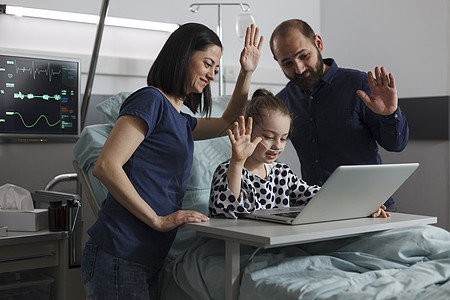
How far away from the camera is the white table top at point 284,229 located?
1242 millimetres

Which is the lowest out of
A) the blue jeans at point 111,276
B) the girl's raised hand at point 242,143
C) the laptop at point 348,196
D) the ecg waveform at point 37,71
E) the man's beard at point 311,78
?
the blue jeans at point 111,276

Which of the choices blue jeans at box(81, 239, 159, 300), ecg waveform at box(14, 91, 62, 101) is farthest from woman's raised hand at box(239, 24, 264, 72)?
ecg waveform at box(14, 91, 62, 101)

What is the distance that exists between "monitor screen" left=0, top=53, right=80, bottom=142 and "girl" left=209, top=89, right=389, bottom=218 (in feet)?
3.29

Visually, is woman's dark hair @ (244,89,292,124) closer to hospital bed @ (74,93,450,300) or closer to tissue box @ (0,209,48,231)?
hospital bed @ (74,93,450,300)

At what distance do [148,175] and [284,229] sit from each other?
0.40 meters

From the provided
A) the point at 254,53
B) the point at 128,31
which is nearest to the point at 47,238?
the point at 254,53

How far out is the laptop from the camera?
1319mm

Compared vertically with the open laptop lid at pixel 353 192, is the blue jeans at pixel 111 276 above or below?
below

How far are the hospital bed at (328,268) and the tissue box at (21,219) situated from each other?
469mm

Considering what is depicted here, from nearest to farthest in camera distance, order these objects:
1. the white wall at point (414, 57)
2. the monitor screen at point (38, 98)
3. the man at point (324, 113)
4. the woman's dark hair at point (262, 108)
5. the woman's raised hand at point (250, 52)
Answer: the woman's dark hair at point (262, 108) → the woman's raised hand at point (250, 52) → the man at point (324, 113) → the monitor screen at point (38, 98) → the white wall at point (414, 57)

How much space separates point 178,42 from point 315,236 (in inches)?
25.9

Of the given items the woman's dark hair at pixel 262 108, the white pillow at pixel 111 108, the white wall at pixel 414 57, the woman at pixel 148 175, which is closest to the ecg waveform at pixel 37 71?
the white pillow at pixel 111 108

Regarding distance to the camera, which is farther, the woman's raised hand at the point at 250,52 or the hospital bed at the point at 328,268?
the woman's raised hand at the point at 250,52

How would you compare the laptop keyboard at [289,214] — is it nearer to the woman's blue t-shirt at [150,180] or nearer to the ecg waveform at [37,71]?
the woman's blue t-shirt at [150,180]
